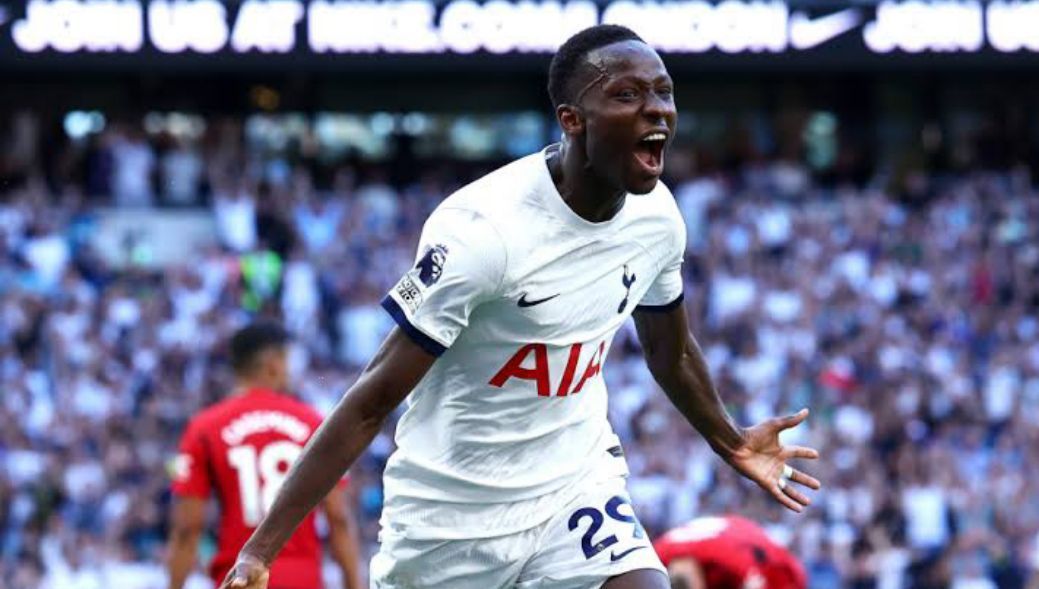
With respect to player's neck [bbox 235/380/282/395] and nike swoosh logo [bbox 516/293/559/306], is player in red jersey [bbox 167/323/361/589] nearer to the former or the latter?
player's neck [bbox 235/380/282/395]

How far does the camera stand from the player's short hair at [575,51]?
5160 millimetres

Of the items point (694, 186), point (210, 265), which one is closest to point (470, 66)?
point (694, 186)

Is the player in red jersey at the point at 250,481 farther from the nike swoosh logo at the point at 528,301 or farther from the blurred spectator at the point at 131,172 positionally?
the blurred spectator at the point at 131,172

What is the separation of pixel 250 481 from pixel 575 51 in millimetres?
3439

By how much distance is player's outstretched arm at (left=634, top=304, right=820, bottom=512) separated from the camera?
571 centimetres

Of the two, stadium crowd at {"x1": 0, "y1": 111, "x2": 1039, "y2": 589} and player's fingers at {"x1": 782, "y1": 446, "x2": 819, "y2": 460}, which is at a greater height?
player's fingers at {"x1": 782, "y1": 446, "x2": 819, "y2": 460}

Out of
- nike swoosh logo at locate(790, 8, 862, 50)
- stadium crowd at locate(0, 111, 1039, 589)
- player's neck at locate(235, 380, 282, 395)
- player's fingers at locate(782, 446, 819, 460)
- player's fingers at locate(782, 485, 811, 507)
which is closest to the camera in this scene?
player's fingers at locate(782, 446, 819, 460)

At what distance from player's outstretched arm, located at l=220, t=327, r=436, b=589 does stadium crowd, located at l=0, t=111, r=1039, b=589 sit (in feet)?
34.8

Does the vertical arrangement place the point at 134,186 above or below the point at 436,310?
below

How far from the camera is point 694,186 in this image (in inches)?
838

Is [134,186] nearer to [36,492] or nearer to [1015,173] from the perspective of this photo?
[36,492]

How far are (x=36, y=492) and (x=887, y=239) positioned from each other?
9117 millimetres

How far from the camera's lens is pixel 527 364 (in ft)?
17.3

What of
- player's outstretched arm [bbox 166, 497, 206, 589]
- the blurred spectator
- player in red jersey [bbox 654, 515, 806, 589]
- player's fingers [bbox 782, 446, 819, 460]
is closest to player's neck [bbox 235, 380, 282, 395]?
player's outstretched arm [bbox 166, 497, 206, 589]
